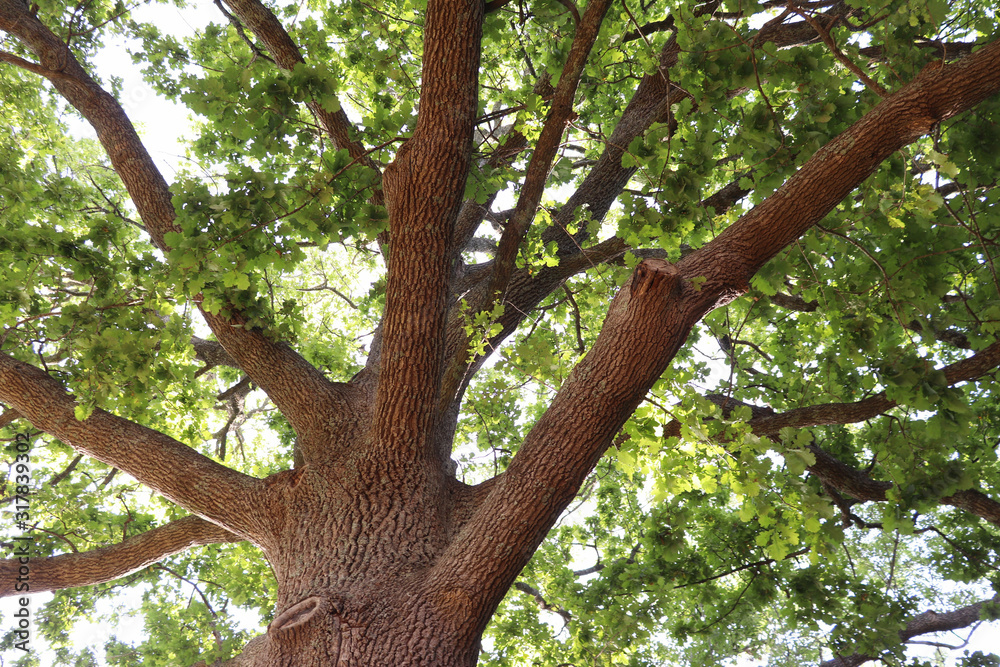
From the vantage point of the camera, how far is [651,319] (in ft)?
7.79

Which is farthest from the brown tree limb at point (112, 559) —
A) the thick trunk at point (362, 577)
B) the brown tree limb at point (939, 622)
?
the brown tree limb at point (939, 622)

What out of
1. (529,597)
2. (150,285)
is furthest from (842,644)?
(150,285)

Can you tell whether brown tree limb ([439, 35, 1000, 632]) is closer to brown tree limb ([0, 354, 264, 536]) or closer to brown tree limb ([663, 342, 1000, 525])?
brown tree limb ([663, 342, 1000, 525])

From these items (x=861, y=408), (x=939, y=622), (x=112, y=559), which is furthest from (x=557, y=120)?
(x=939, y=622)

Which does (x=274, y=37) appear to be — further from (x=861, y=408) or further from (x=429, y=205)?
(x=861, y=408)

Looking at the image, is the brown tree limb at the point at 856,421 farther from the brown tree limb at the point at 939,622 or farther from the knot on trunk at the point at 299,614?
the brown tree limb at the point at 939,622

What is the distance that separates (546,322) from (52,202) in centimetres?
486

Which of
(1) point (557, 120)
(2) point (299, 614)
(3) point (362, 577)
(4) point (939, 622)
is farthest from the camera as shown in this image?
(4) point (939, 622)

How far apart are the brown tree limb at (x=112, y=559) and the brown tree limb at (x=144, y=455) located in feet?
2.13

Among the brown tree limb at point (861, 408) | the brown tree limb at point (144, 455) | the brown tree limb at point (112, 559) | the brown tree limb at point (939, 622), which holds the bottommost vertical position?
the brown tree limb at point (112, 559)

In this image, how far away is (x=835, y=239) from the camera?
3.52 metres

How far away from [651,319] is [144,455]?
3153mm

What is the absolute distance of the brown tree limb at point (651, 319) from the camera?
2.29 meters

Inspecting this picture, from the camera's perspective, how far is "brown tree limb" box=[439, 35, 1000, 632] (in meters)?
2.29
